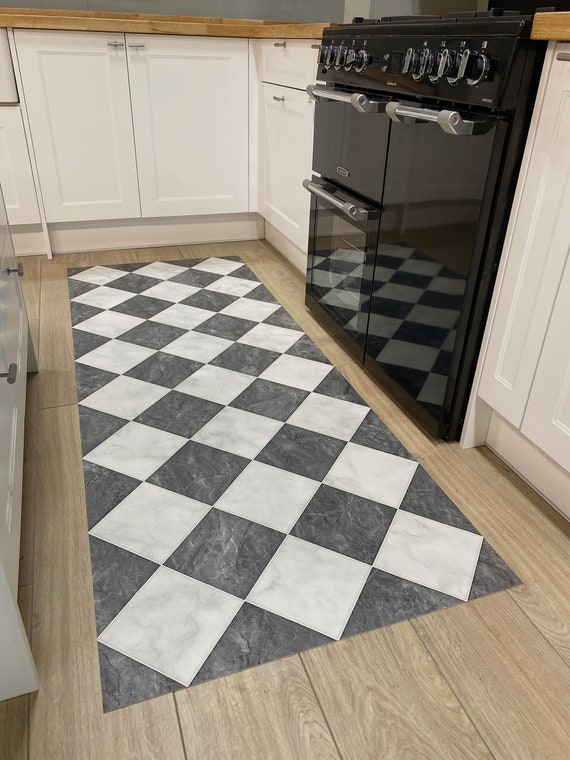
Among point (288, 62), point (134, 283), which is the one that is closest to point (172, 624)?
point (134, 283)

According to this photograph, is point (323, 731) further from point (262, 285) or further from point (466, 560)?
point (262, 285)

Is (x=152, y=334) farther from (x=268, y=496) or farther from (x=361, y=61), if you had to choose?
(x=361, y=61)

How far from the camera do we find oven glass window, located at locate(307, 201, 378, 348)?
1.74 m

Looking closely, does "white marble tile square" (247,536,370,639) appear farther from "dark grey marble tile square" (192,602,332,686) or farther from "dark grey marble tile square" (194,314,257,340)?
"dark grey marble tile square" (194,314,257,340)

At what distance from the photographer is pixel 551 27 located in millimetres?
1047

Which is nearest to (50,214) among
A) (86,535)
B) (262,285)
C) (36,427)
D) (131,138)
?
(131,138)

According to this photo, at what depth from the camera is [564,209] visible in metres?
1.12

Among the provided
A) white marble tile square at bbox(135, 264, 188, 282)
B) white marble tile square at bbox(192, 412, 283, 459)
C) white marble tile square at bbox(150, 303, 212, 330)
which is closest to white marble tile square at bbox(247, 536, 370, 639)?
white marble tile square at bbox(192, 412, 283, 459)

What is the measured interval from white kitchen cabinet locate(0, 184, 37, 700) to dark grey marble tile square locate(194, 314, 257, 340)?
730 mm

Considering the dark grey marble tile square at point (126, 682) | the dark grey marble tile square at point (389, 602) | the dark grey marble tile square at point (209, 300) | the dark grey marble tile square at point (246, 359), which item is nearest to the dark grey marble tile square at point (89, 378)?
the dark grey marble tile square at point (246, 359)

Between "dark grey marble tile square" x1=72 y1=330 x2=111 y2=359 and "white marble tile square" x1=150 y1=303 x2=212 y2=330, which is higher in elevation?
"dark grey marble tile square" x1=72 y1=330 x2=111 y2=359

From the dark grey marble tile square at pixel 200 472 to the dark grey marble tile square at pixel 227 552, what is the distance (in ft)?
0.26

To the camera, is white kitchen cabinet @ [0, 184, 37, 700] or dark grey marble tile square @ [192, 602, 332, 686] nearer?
white kitchen cabinet @ [0, 184, 37, 700]

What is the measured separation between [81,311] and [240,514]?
127 centimetres
